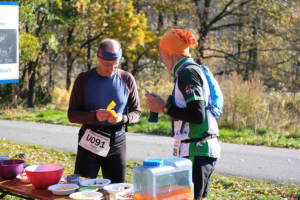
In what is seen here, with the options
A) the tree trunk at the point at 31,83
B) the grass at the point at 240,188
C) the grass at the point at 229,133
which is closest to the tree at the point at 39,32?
the tree trunk at the point at 31,83

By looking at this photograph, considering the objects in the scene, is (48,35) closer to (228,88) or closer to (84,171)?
(228,88)

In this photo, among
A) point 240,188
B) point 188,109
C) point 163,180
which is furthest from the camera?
point 240,188

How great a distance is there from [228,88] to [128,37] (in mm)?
6497

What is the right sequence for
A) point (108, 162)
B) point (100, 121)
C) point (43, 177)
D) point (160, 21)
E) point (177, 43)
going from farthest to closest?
point (160, 21), point (108, 162), point (100, 121), point (43, 177), point (177, 43)

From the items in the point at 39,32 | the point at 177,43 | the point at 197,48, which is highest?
the point at 39,32

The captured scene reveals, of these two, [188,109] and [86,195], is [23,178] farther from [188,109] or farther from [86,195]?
[188,109]

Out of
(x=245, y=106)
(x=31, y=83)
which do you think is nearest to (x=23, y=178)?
(x=245, y=106)

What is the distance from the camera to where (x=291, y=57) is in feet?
68.2

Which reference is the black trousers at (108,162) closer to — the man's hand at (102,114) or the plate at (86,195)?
the man's hand at (102,114)

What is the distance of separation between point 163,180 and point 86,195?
66 cm

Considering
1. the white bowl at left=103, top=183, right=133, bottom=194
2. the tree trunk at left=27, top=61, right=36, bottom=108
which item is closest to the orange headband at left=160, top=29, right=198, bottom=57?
the white bowl at left=103, top=183, right=133, bottom=194

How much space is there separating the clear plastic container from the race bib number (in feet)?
3.47

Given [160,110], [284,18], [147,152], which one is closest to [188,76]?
[160,110]

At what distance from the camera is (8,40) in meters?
7.63
